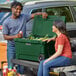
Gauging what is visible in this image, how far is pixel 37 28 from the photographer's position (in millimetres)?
6383

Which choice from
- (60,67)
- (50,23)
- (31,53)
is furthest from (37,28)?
(60,67)

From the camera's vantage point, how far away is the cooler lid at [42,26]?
245 inches

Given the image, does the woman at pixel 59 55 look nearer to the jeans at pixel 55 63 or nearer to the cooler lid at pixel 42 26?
the jeans at pixel 55 63

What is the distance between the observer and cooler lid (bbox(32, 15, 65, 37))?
6.21m

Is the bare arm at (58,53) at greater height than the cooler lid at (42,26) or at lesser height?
lesser

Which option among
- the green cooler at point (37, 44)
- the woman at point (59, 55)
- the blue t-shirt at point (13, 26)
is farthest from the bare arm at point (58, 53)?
the blue t-shirt at point (13, 26)

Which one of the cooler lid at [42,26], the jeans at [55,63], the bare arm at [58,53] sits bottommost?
the jeans at [55,63]

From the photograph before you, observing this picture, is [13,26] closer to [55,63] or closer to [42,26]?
[42,26]

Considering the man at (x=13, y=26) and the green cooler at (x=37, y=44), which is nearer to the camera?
the green cooler at (x=37, y=44)

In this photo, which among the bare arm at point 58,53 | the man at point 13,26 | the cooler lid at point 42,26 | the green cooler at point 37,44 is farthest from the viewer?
the cooler lid at point 42,26

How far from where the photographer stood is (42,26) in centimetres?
633

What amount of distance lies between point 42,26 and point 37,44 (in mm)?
706

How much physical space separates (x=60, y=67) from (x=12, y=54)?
1.30 meters

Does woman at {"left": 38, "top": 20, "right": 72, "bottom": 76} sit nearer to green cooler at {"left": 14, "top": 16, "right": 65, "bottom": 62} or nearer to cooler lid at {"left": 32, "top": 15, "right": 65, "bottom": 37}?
green cooler at {"left": 14, "top": 16, "right": 65, "bottom": 62}
